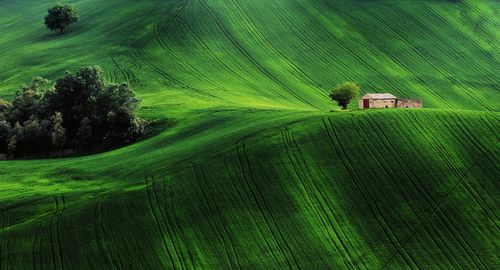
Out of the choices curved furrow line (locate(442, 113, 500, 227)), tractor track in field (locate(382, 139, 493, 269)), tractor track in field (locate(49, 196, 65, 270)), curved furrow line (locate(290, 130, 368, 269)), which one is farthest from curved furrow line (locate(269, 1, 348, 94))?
tractor track in field (locate(49, 196, 65, 270))

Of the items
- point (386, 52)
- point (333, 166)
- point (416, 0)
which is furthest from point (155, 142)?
point (416, 0)

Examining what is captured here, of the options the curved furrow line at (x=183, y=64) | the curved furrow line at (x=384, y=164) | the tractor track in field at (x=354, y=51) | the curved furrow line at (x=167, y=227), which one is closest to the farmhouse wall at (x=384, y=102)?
the curved furrow line at (x=384, y=164)

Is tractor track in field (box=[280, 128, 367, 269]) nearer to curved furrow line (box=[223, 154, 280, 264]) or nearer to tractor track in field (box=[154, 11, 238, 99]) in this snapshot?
curved furrow line (box=[223, 154, 280, 264])

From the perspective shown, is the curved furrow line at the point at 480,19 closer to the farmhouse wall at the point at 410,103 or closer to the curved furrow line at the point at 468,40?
the curved furrow line at the point at 468,40

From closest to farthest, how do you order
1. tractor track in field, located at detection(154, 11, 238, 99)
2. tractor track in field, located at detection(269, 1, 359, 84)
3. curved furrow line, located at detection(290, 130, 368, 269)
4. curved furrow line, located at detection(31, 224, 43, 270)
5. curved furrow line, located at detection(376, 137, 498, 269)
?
curved furrow line, located at detection(31, 224, 43, 270), curved furrow line, located at detection(376, 137, 498, 269), curved furrow line, located at detection(290, 130, 368, 269), tractor track in field, located at detection(154, 11, 238, 99), tractor track in field, located at detection(269, 1, 359, 84)

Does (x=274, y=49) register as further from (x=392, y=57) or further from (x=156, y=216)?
(x=156, y=216)

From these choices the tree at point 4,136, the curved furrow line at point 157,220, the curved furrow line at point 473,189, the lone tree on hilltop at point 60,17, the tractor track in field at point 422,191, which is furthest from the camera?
the lone tree on hilltop at point 60,17
